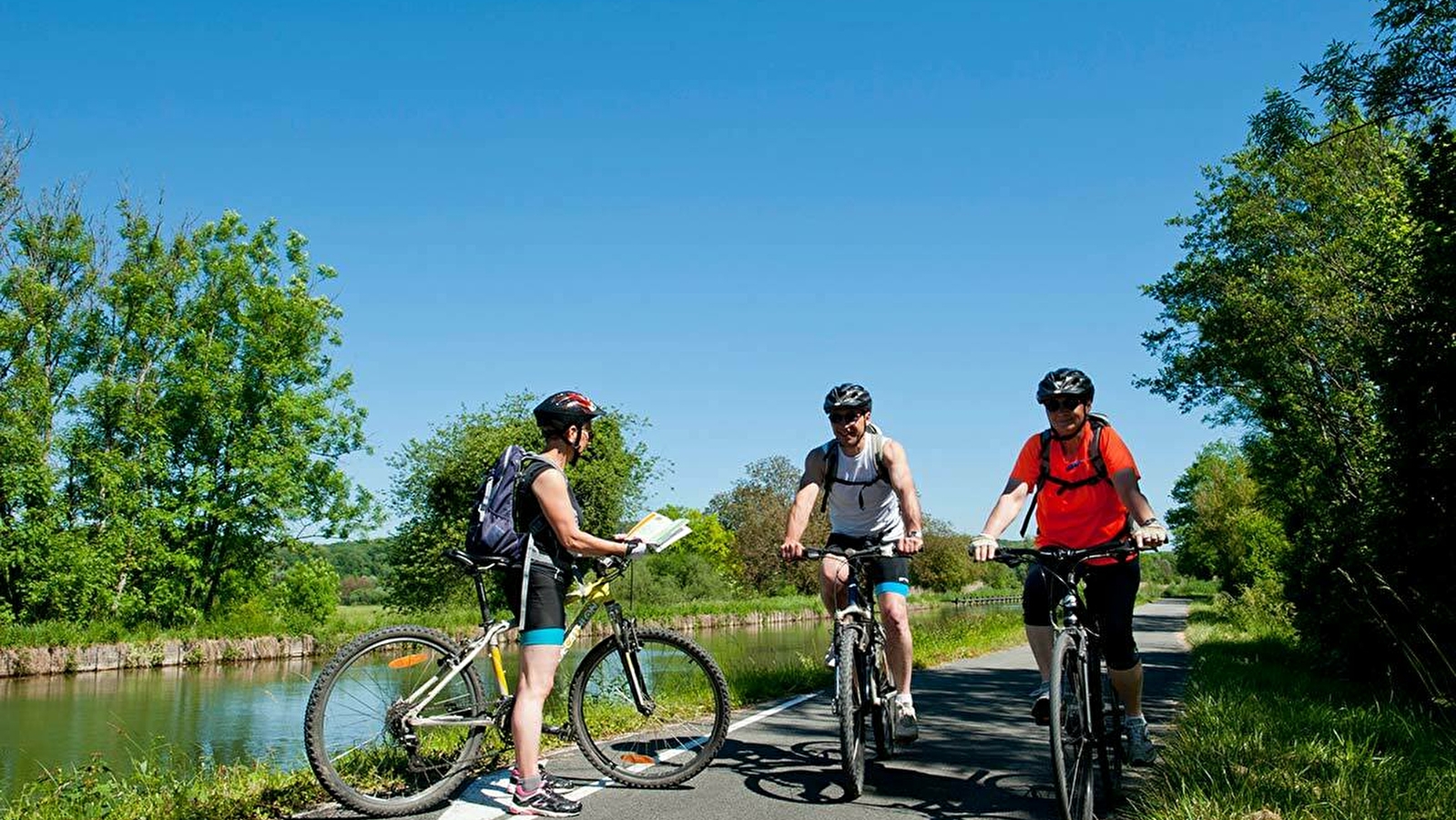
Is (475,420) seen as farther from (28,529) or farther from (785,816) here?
(785,816)

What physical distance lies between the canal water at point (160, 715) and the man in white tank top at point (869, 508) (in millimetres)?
3058

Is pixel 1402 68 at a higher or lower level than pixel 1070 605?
higher

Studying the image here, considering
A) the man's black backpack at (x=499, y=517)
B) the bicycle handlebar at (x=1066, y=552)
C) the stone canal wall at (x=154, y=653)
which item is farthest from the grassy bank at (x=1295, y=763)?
the stone canal wall at (x=154, y=653)

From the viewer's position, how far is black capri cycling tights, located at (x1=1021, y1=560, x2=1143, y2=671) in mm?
4629

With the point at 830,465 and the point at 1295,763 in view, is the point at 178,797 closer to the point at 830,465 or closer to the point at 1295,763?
the point at 830,465

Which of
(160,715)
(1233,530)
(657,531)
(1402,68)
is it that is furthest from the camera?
(1233,530)

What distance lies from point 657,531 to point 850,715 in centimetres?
129

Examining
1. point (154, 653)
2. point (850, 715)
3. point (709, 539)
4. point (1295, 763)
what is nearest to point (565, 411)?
point (850, 715)

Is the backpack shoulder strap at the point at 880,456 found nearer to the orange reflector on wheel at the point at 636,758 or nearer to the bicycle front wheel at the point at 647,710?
the bicycle front wheel at the point at 647,710

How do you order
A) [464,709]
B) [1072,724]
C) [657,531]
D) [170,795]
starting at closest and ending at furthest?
[1072,724] < [170,795] < [464,709] < [657,531]

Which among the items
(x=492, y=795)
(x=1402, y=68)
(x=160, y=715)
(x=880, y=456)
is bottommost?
(x=160, y=715)

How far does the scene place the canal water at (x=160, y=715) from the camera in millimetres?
9734

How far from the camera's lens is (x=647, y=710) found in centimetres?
529

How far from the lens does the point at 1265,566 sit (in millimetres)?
35219
